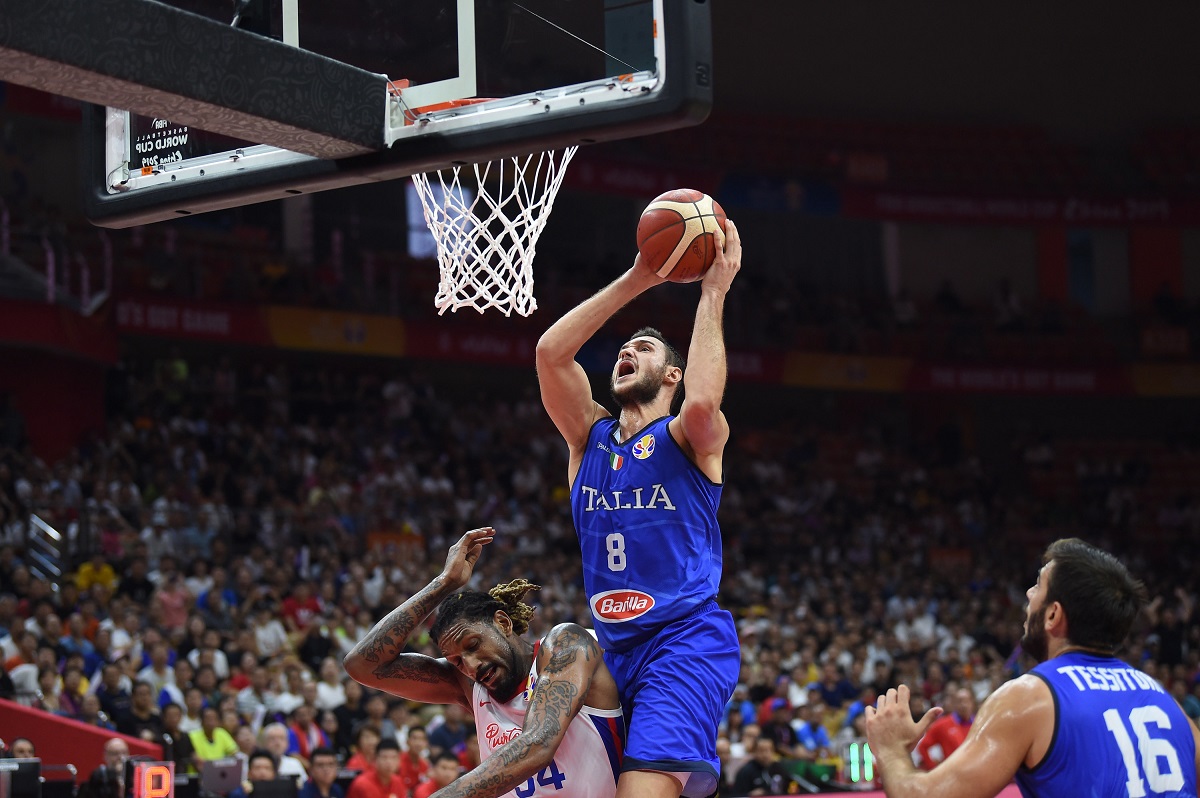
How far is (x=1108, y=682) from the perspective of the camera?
10.6ft

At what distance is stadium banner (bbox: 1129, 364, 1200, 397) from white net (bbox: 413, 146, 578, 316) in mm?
21756

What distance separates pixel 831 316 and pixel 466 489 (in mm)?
9127

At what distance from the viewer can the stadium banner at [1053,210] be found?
87.1ft

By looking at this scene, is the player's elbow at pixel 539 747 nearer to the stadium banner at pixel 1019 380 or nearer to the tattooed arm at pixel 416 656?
the tattooed arm at pixel 416 656

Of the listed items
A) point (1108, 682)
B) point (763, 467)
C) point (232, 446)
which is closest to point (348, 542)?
point (232, 446)

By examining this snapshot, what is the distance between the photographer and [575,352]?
4.48 metres

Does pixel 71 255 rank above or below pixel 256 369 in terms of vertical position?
above

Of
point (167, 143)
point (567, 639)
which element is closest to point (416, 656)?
point (567, 639)

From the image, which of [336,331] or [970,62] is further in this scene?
[970,62]

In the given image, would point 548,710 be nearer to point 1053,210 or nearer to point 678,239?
point 678,239

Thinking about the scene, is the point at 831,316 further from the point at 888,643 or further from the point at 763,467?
the point at 888,643

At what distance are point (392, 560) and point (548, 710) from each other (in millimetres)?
11726

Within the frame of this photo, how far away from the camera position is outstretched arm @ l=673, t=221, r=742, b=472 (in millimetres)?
4230

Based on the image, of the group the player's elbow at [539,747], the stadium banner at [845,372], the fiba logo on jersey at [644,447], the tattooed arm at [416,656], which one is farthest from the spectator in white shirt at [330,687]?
the stadium banner at [845,372]
